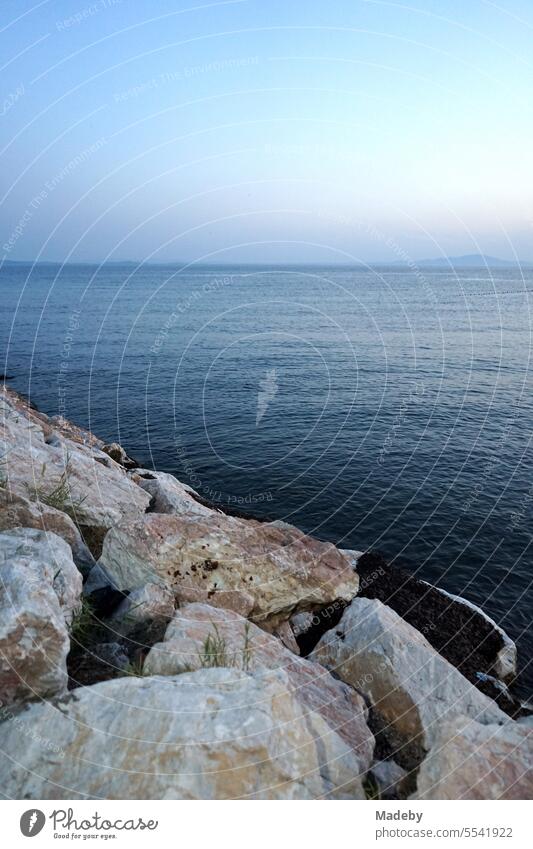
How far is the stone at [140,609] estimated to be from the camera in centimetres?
1018

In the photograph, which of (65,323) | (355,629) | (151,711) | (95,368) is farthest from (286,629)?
(65,323)

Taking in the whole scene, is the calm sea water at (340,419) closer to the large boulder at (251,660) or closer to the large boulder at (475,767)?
the large boulder at (475,767)

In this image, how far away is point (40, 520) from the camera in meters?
11.6

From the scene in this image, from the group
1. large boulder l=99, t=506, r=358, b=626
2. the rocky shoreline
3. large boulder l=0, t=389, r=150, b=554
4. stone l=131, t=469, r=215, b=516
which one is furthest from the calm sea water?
large boulder l=0, t=389, r=150, b=554

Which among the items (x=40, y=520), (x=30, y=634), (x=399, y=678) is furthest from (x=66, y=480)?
(x=399, y=678)

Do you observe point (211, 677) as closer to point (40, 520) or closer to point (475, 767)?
point (475, 767)

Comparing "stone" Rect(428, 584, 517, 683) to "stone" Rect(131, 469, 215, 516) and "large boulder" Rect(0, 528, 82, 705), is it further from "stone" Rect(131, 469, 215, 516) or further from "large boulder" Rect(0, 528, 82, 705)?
"large boulder" Rect(0, 528, 82, 705)

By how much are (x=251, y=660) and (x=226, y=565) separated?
3921 millimetres

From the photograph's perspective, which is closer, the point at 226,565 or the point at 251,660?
the point at 251,660

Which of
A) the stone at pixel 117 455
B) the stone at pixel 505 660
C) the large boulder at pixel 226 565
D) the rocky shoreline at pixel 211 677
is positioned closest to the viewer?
the rocky shoreline at pixel 211 677

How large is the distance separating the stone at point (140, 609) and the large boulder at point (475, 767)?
5.45m

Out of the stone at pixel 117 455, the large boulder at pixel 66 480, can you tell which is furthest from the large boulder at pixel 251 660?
the stone at pixel 117 455

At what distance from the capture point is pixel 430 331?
86375 mm

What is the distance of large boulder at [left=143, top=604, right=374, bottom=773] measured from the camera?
862 cm
